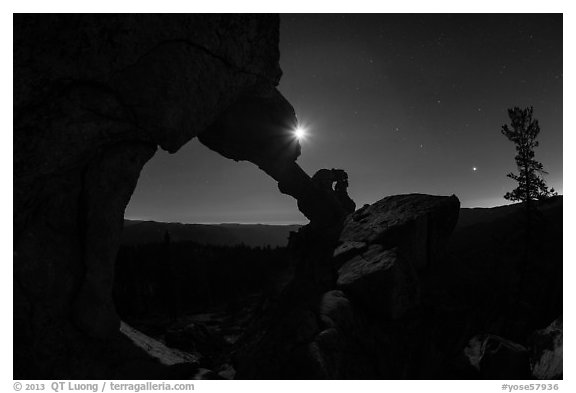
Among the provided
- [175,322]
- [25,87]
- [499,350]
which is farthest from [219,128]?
[175,322]

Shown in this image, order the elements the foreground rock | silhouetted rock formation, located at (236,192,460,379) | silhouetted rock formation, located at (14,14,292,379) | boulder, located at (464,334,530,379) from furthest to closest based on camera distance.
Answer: silhouetted rock formation, located at (236,192,460,379)
boulder, located at (464,334,530,379)
the foreground rock
silhouetted rock formation, located at (14,14,292,379)

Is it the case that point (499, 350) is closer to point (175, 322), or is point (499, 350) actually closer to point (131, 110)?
point (131, 110)

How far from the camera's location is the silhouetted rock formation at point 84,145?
22.9 ft

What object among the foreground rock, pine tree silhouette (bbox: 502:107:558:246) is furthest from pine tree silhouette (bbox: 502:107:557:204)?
the foreground rock

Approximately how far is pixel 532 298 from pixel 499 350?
19.8 feet

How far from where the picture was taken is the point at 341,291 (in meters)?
12.9

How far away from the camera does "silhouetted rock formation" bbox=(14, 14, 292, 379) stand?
699cm

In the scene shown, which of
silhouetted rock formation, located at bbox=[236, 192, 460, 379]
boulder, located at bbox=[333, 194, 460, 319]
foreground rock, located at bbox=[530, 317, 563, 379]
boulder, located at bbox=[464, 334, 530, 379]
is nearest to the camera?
foreground rock, located at bbox=[530, 317, 563, 379]

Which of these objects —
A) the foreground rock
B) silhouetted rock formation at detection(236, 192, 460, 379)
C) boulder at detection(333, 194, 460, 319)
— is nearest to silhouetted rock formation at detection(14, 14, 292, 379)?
silhouetted rock formation at detection(236, 192, 460, 379)

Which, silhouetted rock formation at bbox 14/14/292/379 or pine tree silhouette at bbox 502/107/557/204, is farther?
pine tree silhouette at bbox 502/107/557/204

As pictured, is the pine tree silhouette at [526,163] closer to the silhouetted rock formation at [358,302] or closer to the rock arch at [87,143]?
the silhouetted rock formation at [358,302]

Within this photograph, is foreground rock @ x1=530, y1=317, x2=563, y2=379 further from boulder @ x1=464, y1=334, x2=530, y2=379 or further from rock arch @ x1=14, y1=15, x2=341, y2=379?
rock arch @ x1=14, y1=15, x2=341, y2=379

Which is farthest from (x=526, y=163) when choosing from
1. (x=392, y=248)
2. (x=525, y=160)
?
(x=392, y=248)

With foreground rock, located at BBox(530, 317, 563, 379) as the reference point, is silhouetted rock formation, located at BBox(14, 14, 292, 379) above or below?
above
